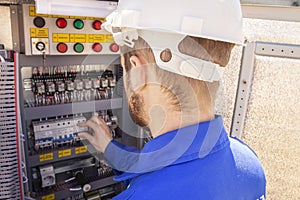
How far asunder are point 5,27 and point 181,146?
3.54ft

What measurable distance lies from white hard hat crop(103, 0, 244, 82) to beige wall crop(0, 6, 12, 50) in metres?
0.82

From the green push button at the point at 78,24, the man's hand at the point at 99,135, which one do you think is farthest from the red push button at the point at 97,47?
the man's hand at the point at 99,135

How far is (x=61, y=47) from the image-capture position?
3.78 feet

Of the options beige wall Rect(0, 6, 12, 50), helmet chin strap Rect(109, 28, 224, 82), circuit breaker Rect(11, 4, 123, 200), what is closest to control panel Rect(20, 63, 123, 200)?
circuit breaker Rect(11, 4, 123, 200)

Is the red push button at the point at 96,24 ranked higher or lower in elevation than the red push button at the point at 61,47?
higher

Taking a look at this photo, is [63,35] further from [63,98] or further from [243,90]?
[243,90]

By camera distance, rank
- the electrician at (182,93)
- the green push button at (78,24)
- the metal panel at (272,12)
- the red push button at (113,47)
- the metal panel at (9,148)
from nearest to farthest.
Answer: the electrician at (182,93) < the metal panel at (9,148) < the green push button at (78,24) < the red push button at (113,47) < the metal panel at (272,12)

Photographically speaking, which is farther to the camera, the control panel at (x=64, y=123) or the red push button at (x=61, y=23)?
the control panel at (x=64, y=123)

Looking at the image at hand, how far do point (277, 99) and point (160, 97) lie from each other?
2.99ft

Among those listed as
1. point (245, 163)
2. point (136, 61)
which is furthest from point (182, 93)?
point (245, 163)

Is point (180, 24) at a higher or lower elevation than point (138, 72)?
higher

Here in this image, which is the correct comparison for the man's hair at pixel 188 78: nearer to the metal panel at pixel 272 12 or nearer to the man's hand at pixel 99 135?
the man's hand at pixel 99 135

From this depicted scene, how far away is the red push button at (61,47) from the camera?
115cm

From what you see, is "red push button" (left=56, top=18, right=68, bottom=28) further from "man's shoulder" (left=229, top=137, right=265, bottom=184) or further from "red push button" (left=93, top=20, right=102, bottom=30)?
"man's shoulder" (left=229, top=137, right=265, bottom=184)
